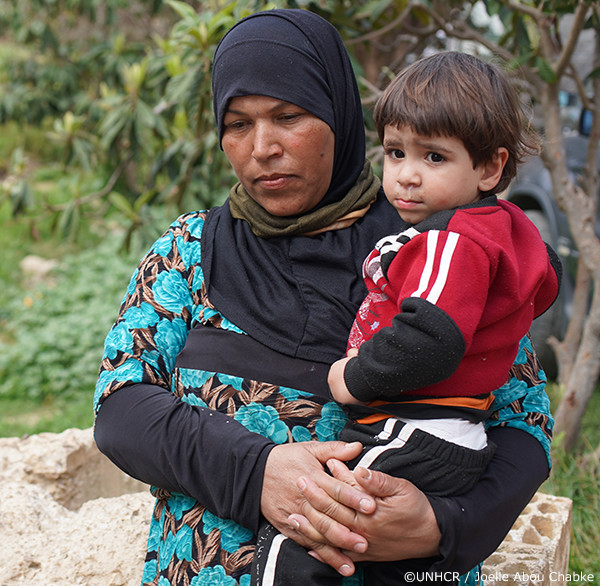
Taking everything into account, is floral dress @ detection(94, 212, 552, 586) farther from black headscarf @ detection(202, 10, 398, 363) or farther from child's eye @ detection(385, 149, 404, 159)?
child's eye @ detection(385, 149, 404, 159)

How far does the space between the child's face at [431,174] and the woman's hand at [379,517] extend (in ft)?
1.79

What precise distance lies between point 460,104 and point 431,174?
14 centimetres

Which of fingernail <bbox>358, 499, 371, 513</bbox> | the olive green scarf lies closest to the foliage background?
the olive green scarf

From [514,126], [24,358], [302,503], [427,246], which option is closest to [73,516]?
[302,503]

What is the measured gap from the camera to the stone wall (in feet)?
6.87

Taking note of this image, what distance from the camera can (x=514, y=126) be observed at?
4.97 ft

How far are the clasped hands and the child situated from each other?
0.05 m

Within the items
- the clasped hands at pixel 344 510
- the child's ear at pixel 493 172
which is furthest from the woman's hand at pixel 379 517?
the child's ear at pixel 493 172

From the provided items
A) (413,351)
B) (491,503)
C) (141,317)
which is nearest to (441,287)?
(413,351)

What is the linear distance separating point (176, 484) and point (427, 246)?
70 centimetres

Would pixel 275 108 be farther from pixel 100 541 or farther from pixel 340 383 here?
pixel 100 541

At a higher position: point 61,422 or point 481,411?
point 481,411

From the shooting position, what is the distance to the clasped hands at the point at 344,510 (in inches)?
53.5

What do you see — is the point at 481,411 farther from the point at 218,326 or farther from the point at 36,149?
the point at 36,149
